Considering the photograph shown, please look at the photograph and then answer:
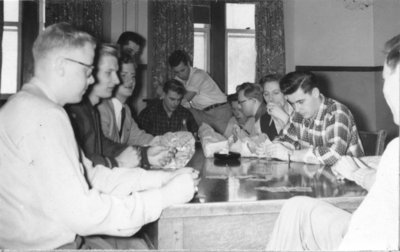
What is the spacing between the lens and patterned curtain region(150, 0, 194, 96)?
5.73m

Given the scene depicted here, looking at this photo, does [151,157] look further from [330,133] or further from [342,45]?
[342,45]

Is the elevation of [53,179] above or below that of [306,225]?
above

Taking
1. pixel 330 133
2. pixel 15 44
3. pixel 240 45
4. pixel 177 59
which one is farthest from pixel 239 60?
pixel 330 133

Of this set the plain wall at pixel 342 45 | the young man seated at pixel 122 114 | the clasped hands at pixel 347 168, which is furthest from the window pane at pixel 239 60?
the clasped hands at pixel 347 168

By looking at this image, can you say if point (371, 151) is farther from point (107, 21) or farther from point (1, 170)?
point (107, 21)

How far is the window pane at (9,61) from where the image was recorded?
5.47 m

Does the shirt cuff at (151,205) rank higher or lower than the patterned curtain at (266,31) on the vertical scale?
lower

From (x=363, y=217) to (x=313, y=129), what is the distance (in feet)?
5.36

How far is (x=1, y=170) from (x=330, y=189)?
1048 mm

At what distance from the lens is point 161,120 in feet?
15.4

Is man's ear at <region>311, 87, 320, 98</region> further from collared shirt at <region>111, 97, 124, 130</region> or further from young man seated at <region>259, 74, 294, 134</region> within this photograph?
collared shirt at <region>111, 97, 124, 130</region>

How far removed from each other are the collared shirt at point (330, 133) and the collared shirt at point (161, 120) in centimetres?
227

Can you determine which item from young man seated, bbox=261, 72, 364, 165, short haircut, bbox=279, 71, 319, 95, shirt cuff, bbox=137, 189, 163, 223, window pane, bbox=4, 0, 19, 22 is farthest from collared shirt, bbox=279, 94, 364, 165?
window pane, bbox=4, 0, 19, 22

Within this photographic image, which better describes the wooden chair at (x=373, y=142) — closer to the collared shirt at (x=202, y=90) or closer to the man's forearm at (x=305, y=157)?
the man's forearm at (x=305, y=157)
